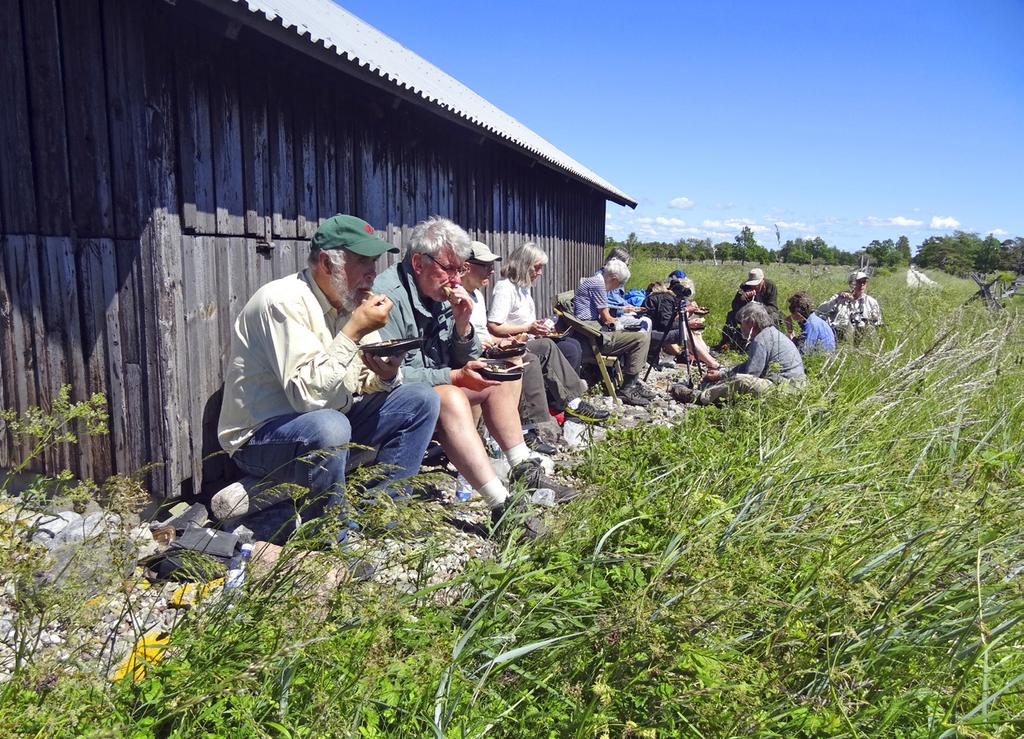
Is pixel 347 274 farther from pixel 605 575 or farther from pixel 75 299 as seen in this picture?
pixel 605 575

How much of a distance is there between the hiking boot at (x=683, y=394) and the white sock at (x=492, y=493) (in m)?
4.18

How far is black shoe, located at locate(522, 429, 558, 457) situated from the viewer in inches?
216

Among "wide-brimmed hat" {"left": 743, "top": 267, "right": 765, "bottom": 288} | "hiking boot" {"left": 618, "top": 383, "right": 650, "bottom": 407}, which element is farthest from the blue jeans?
"wide-brimmed hat" {"left": 743, "top": 267, "right": 765, "bottom": 288}

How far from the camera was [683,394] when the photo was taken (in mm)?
7633

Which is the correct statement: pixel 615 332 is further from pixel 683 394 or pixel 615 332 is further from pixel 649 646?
pixel 649 646

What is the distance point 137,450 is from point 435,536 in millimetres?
2400

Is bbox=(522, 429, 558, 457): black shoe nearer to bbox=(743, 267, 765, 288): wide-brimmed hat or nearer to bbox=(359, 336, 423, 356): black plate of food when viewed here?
bbox=(359, 336, 423, 356): black plate of food

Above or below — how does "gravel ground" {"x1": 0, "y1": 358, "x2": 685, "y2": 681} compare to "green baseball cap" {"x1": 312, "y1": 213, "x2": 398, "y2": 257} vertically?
below

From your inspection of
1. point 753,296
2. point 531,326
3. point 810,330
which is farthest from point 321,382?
point 753,296

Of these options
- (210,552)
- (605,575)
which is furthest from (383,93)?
(605,575)

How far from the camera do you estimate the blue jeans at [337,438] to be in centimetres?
317

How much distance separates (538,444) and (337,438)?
2574 millimetres

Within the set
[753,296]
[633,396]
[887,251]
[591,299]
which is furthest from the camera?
[887,251]

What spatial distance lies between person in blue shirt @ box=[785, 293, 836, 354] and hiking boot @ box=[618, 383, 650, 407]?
66.2 inches
